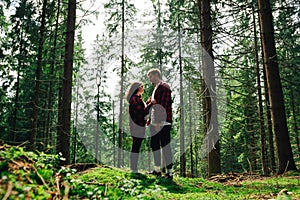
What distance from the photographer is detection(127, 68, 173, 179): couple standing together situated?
6621 mm

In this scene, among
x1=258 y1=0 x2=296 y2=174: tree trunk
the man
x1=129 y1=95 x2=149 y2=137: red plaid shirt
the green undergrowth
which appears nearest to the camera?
the green undergrowth

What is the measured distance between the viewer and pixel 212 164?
10484mm

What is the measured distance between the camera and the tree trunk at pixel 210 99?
10.5 metres

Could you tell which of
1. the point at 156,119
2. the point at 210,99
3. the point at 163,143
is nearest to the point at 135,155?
the point at 163,143

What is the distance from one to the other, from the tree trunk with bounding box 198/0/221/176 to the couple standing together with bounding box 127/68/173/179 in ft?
13.4

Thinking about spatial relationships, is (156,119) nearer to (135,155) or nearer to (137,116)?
(137,116)

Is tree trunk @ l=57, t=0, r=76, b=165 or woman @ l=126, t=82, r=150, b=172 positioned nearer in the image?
woman @ l=126, t=82, r=150, b=172

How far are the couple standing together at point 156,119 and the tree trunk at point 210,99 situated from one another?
4.07 metres

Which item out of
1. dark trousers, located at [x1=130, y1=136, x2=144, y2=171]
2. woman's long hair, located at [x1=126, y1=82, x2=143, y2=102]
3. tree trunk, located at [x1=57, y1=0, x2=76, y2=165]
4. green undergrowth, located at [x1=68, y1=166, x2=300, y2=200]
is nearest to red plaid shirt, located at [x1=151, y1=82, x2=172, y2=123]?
woman's long hair, located at [x1=126, y1=82, x2=143, y2=102]

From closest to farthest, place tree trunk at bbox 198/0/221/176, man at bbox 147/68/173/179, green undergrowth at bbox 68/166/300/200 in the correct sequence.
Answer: green undergrowth at bbox 68/166/300/200 → man at bbox 147/68/173/179 → tree trunk at bbox 198/0/221/176

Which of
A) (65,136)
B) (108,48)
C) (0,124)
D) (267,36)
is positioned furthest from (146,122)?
(0,124)

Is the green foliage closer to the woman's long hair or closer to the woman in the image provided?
the woman


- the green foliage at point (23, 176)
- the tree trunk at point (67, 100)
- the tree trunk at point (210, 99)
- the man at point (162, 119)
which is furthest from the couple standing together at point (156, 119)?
the tree trunk at point (210, 99)

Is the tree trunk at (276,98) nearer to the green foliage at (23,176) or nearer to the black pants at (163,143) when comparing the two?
the black pants at (163,143)
